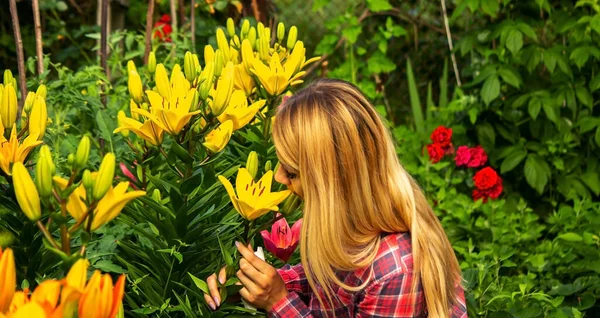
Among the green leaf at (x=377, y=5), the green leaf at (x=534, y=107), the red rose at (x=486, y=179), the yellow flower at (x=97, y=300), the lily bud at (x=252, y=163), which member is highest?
the yellow flower at (x=97, y=300)

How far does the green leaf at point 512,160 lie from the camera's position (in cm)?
382

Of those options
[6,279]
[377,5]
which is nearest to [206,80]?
[6,279]

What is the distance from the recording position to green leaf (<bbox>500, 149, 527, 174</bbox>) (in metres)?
3.82

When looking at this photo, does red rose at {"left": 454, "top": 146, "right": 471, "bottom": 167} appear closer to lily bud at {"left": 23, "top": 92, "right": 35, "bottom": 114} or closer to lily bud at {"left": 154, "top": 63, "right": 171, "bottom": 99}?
lily bud at {"left": 154, "top": 63, "right": 171, "bottom": 99}

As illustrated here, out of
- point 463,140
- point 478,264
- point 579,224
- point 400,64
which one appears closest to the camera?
point 478,264

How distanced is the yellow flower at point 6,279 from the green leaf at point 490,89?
2833 mm

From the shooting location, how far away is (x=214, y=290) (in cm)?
182

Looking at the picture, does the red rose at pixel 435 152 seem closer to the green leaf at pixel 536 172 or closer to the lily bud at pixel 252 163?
the green leaf at pixel 536 172

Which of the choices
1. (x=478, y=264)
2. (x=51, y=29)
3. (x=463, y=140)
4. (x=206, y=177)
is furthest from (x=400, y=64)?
(x=206, y=177)

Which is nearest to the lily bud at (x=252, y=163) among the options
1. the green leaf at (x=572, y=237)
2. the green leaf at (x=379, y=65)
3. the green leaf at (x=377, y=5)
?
the green leaf at (x=572, y=237)

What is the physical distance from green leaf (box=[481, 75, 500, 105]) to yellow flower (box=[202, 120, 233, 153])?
209 cm

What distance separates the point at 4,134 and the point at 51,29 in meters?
3.53

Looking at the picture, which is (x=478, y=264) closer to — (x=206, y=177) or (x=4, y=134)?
(x=206, y=177)

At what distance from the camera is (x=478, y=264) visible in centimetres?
287
